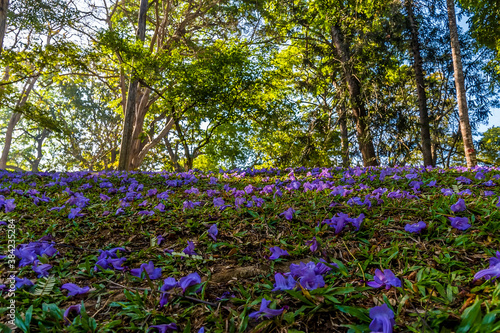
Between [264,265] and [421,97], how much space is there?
1094 centimetres

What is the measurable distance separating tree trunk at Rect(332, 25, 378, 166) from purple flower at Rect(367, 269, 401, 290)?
357 inches

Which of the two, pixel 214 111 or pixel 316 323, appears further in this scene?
pixel 214 111

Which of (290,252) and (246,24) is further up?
(246,24)

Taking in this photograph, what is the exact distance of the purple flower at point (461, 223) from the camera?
1.61 m

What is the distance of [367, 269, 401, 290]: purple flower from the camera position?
3.76 ft

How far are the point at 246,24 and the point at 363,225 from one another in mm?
13042

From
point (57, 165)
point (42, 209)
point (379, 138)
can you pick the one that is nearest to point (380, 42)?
point (379, 138)

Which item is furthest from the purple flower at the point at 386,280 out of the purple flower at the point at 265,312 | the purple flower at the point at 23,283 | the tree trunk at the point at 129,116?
the tree trunk at the point at 129,116

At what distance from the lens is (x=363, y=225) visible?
1835 mm

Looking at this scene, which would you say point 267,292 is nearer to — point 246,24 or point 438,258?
point 438,258

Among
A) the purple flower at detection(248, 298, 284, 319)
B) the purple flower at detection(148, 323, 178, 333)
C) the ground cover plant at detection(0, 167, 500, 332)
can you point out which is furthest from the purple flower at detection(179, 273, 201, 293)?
the purple flower at detection(248, 298, 284, 319)

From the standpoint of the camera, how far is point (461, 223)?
162 cm

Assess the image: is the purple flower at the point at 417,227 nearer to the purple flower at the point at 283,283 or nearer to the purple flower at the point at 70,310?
the purple flower at the point at 283,283

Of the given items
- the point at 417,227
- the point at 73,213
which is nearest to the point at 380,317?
the point at 417,227
